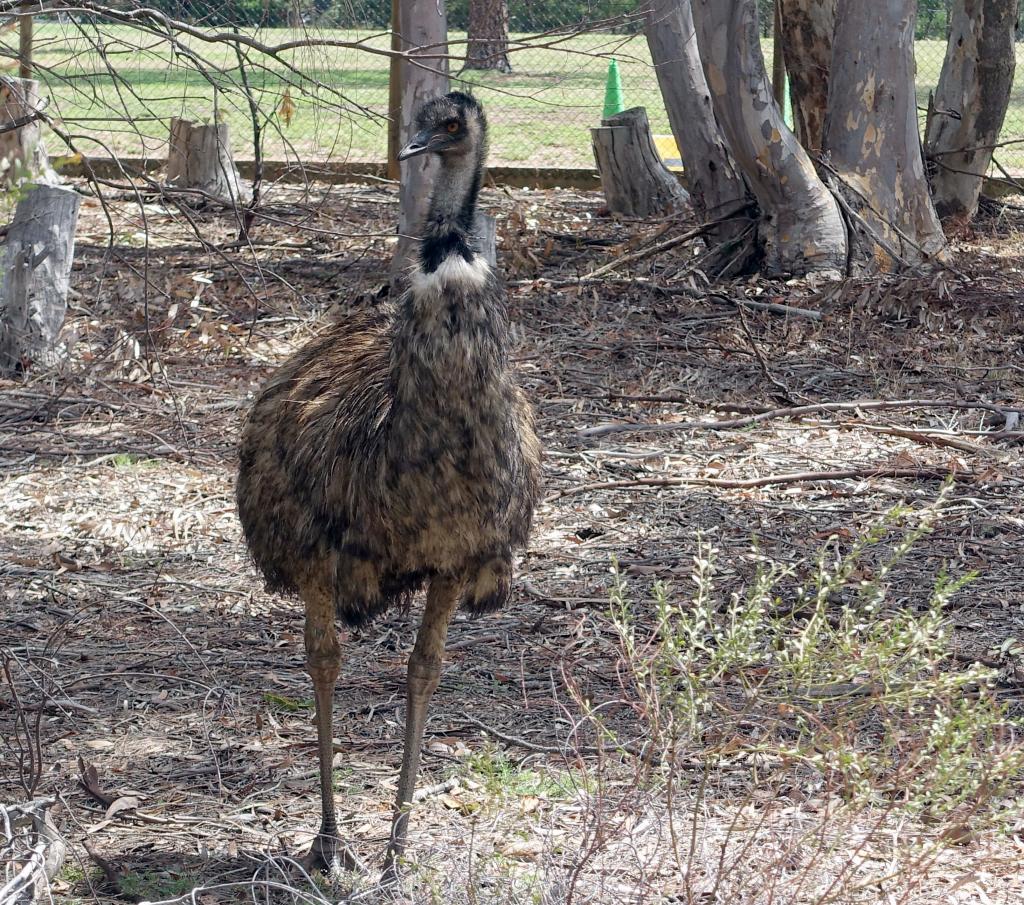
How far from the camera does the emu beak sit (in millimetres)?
3650

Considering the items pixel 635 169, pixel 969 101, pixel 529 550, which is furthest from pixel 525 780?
pixel 969 101

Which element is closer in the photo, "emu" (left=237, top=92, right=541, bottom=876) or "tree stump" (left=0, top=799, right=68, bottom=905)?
"tree stump" (left=0, top=799, right=68, bottom=905)

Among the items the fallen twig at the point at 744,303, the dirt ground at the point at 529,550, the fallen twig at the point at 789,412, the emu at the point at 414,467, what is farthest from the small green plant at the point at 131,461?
the fallen twig at the point at 744,303

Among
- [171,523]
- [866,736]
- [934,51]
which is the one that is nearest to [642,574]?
[866,736]

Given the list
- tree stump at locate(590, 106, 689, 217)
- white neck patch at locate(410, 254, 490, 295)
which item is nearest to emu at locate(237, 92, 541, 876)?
white neck patch at locate(410, 254, 490, 295)

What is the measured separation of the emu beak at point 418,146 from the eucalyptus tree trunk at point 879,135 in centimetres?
682

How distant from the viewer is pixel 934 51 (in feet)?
83.1

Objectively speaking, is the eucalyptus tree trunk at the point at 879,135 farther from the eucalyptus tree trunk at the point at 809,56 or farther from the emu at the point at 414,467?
the emu at the point at 414,467

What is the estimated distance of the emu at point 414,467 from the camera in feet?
11.6

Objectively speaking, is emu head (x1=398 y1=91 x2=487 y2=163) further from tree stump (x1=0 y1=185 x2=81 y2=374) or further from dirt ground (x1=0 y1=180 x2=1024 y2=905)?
tree stump (x1=0 y1=185 x2=81 y2=374)

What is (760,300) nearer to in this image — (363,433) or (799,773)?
(799,773)

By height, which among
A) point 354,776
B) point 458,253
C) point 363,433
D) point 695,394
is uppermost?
point 458,253

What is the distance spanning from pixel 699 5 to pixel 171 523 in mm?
5420

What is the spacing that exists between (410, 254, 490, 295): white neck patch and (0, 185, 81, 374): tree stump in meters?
5.33
